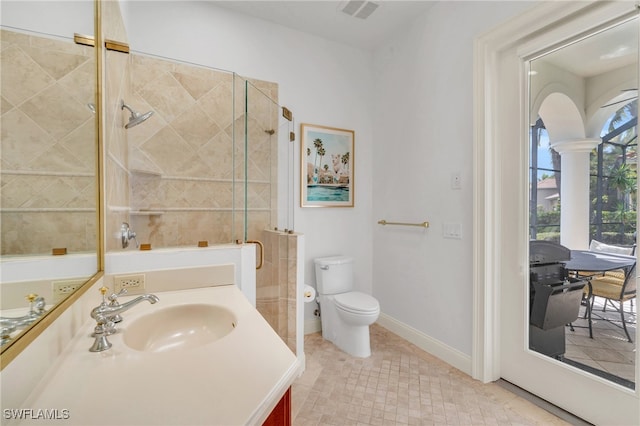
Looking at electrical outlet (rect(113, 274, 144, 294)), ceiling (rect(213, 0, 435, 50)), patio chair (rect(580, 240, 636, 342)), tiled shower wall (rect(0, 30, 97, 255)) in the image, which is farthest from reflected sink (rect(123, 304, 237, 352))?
ceiling (rect(213, 0, 435, 50))

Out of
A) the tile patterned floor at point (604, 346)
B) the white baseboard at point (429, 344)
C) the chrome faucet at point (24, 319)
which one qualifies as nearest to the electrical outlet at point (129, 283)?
the chrome faucet at point (24, 319)

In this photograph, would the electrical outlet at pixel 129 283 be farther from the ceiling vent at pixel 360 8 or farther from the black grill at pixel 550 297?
the ceiling vent at pixel 360 8

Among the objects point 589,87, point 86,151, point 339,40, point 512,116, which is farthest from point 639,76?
point 86,151

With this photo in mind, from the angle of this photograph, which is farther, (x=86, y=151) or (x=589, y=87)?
(x=589, y=87)

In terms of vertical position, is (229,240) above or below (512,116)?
below

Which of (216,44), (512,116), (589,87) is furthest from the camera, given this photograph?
(216,44)

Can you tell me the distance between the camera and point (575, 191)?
1646mm

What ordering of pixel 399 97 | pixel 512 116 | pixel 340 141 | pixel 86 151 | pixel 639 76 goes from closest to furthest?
pixel 86 151, pixel 639 76, pixel 512 116, pixel 399 97, pixel 340 141

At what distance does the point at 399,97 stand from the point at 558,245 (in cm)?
171

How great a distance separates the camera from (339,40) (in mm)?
2814

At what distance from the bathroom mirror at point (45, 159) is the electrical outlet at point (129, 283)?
19cm


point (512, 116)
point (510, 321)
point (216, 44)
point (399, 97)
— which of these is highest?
point (216, 44)

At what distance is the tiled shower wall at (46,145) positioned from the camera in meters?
0.58

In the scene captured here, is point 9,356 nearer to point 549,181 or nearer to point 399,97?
point 549,181
